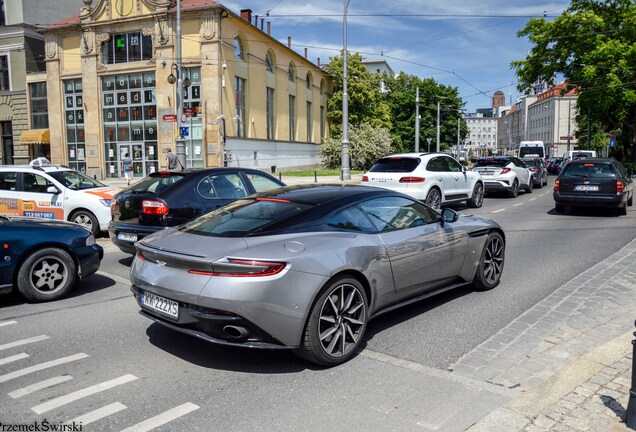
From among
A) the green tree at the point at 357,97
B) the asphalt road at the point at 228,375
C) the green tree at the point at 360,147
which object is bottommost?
the asphalt road at the point at 228,375

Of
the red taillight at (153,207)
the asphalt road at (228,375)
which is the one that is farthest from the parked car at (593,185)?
the red taillight at (153,207)

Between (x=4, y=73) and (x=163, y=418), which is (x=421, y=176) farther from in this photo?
(x=4, y=73)

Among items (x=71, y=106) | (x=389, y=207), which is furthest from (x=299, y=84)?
(x=389, y=207)

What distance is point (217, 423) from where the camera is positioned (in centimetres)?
337

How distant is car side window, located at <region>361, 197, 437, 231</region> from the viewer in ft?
16.7

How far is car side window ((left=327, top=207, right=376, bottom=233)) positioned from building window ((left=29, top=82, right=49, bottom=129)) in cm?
4178

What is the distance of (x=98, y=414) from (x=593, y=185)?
45.7 ft

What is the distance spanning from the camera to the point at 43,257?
6.27 metres

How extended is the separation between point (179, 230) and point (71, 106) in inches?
1528

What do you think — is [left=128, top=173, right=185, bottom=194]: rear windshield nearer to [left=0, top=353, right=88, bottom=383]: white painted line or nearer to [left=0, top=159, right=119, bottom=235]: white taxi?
[left=0, top=159, right=119, bottom=235]: white taxi

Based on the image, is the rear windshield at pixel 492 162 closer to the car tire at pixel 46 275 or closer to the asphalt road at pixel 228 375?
the asphalt road at pixel 228 375

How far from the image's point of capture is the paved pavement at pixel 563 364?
3.34 m

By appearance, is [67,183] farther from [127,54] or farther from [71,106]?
[71,106]

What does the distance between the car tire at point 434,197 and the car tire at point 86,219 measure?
320 inches
